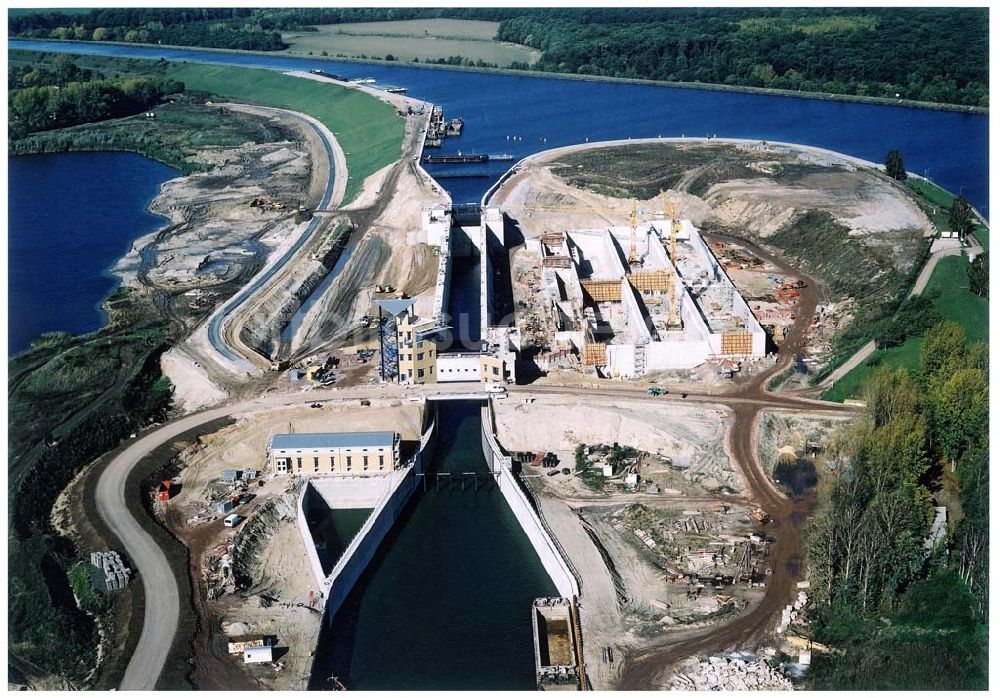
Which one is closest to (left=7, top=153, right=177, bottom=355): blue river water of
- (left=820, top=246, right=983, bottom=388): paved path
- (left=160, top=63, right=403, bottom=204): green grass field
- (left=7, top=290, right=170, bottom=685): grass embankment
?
(left=7, top=290, right=170, bottom=685): grass embankment

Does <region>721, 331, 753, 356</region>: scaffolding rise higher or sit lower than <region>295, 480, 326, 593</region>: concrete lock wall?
higher

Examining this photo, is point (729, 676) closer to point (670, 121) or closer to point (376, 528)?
point (376, 528)

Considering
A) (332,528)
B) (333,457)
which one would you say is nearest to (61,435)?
(333,457)

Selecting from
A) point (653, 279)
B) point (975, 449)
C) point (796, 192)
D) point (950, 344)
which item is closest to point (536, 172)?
point (796, 192)

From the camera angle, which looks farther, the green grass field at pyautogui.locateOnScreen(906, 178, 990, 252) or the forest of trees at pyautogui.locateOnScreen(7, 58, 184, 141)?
the forest of trees at pyautogui.locateOnScreen(7, 58, 184, 141)

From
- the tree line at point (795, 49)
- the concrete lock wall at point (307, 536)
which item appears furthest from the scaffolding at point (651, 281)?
the tree line at point (795, 49)

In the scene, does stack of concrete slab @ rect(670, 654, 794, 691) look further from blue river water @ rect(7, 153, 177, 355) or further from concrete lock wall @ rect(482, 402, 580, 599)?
blue river water @ rect(7, 153, 177, 355)
